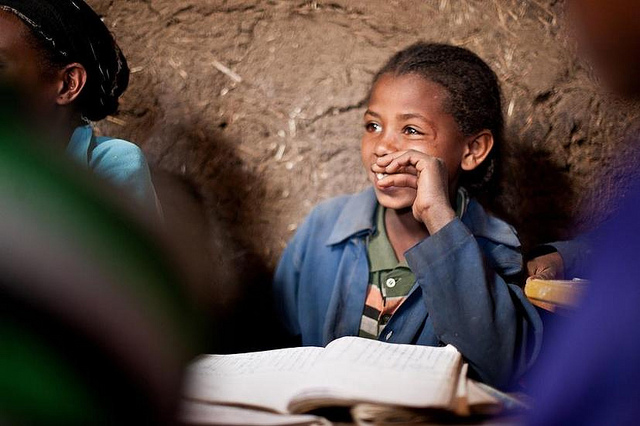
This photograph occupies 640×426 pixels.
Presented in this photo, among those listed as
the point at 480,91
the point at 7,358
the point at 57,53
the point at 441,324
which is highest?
the point at 480,91

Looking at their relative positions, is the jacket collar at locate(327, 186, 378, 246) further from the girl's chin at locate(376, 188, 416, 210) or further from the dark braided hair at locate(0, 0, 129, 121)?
the dark braided hair at locate(0, 0, 129, 121)

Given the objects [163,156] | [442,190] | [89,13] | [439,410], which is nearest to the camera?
[439,410]

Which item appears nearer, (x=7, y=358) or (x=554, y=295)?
(x=7, y=358)

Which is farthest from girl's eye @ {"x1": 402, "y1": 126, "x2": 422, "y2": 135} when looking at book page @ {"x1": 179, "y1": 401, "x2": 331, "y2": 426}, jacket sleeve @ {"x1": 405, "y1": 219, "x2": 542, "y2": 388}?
book page @ {"x1": 179, "y1": 401, "x2": 331, "y2": 426}

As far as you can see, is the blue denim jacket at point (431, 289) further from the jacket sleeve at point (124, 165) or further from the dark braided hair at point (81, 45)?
the dark braided hair at point (81, 45)

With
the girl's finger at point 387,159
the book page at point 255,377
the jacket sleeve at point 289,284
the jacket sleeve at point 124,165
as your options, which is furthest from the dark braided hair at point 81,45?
the book page at point 255,377

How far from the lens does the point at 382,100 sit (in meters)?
1.50

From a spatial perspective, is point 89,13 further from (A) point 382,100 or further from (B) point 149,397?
(B) point 149,397

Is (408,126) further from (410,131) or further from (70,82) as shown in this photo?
(70,82)

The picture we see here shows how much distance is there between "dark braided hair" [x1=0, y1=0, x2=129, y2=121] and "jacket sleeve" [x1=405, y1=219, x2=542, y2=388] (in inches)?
29.0

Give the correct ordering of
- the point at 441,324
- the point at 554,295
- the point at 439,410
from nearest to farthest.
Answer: the point at 439,410 → the point at 554,295 → the point at 441,324

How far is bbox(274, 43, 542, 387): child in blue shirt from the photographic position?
1275mm

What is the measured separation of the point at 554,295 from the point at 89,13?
1030mm

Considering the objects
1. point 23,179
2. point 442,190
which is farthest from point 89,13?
point 23,179
